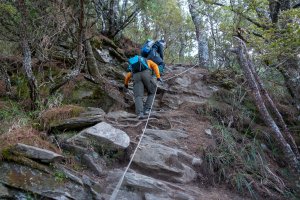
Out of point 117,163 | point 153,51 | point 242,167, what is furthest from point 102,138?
point 153,51

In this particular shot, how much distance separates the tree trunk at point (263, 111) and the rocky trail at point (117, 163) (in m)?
1.37

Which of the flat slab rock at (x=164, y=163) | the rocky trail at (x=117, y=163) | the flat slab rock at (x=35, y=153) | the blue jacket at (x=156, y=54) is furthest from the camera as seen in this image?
the blue jacket at (x=156, y=54)

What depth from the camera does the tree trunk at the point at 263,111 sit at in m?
6.30

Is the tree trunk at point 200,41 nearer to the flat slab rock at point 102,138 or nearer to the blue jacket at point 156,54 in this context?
the blue jacket at point 156,54

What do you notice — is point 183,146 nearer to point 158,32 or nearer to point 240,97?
point 240,97

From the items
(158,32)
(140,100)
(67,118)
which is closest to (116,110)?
(140,100)

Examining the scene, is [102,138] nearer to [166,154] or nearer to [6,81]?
[166,154]

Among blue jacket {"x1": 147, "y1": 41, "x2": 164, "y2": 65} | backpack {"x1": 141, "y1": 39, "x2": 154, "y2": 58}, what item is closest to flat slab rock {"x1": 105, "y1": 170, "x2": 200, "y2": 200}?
backpack {"x1": 141, "y1": 39, "x2": 154, "y2": 58}

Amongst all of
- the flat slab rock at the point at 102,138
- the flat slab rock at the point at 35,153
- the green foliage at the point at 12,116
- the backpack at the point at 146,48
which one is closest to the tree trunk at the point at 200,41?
the backpack at the point at 146,48

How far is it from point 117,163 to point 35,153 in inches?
61.9

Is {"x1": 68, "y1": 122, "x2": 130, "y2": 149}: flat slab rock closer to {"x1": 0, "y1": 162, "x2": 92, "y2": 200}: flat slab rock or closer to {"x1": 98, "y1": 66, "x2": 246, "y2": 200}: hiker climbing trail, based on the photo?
{"x1": 98, "y1": 66, "x2": 246, "y2": 200}: hiker climbing trail

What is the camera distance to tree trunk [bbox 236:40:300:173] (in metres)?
6.30

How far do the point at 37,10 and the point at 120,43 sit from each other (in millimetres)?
4663

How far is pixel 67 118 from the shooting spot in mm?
6266
